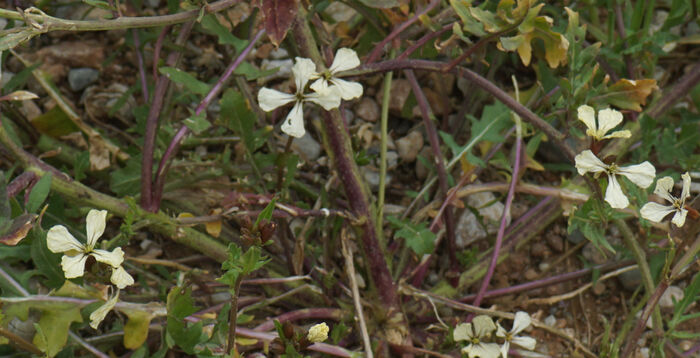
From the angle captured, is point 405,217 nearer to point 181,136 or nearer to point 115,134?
point 181,136

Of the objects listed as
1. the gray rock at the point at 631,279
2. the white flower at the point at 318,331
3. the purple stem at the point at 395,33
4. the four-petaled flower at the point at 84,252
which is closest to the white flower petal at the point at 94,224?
the four-petaled flower at the point at 84,252

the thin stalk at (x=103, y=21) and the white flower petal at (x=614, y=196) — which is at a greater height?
the thin stalk at (x=103, y=21)

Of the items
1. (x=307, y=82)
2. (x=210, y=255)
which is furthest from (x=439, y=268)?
(x=307, y=82)

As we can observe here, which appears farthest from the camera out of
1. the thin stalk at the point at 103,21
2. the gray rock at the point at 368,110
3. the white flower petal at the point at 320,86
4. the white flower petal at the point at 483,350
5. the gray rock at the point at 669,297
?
the gray rock at the point at 368,110

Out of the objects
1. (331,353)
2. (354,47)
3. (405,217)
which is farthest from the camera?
(354,47)

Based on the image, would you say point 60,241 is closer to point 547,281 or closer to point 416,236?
point 416,236

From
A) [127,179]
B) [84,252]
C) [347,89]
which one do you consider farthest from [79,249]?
[347,89]

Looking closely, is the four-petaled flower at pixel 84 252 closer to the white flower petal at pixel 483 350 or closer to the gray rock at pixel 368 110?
the white flower petal at pixel 483 350
